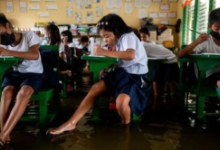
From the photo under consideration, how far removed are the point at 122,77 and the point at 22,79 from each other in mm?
885

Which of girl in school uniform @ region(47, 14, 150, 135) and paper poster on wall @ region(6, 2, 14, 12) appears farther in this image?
paper poster on wall @ region(6, 2, 14, 12)

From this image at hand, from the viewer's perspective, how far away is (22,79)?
237 centimetres

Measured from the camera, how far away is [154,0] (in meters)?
7.18

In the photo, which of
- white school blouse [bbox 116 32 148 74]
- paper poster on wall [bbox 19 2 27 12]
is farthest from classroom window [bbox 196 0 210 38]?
paper poster on wall [bbox 19 2 27 12]

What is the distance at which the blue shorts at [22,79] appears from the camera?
2293 millimetres

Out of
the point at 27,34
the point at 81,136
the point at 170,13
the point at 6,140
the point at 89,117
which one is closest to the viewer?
the point at 6,140

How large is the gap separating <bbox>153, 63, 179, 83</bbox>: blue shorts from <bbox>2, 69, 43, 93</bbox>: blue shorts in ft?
6.09

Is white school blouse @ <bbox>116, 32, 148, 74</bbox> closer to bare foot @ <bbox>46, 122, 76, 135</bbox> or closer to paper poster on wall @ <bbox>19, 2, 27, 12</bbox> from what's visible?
bare foot @ <bbox>46, 122, 76, 135</bbox>

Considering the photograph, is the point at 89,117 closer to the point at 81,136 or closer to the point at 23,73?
the point at 81,136

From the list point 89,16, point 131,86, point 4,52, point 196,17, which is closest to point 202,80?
point 131,86

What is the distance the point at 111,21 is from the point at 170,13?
5148 millimetres

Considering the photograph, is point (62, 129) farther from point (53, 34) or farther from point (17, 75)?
point (53, 34)

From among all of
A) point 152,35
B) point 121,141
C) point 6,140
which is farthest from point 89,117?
point 152,35

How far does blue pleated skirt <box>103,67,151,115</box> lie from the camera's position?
2354 millimetres
